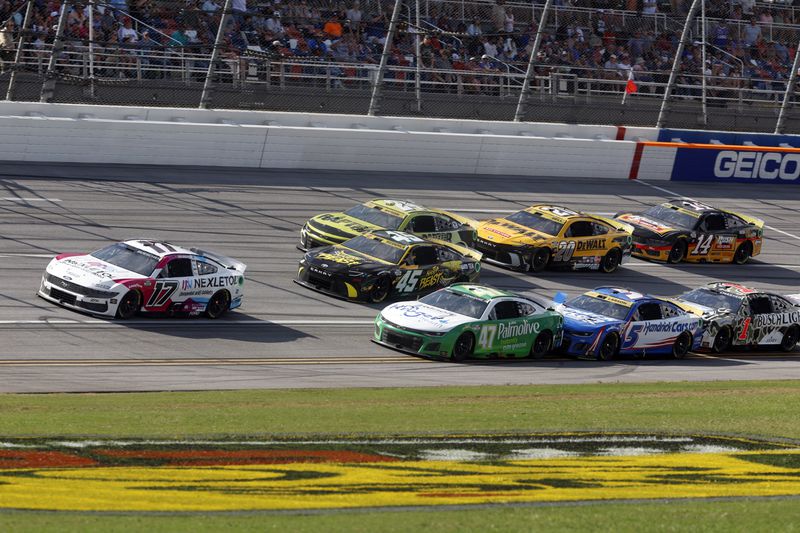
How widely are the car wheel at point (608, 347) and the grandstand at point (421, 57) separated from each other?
1142 centimetres

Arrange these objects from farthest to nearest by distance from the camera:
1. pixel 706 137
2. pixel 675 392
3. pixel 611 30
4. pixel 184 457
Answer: pixel 706 137, pixel 611 30, pixel 675 392, pixel 184 457

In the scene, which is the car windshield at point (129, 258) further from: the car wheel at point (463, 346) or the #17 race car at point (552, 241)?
the #17 race car at point (552, 241)

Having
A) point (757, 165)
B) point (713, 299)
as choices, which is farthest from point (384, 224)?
point (757, 165)

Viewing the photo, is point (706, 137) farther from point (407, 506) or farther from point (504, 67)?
point (407, 506)

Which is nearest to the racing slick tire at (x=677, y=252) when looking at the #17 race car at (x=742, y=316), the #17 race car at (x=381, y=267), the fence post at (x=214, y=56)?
the #17 race car at (x=742, y=316)

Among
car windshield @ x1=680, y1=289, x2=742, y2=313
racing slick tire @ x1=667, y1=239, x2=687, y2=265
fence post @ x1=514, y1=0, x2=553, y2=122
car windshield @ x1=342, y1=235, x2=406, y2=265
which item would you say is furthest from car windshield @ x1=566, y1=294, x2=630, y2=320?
fence post @ x1=514, y1=0, x2=553, y2=122

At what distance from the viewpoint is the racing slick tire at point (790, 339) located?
2505 centimetres

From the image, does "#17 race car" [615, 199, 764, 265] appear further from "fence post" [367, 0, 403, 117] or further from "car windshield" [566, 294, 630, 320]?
"car windshield" [566, 294, 630, 320]

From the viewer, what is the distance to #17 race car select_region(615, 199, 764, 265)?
30.0 metres

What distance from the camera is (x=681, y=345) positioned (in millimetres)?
23531

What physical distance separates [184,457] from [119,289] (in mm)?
8995

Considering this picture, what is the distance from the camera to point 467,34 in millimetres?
32250

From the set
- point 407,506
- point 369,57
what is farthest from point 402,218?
point 407,506

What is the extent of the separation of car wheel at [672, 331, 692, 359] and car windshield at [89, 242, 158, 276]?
9.35 meters
